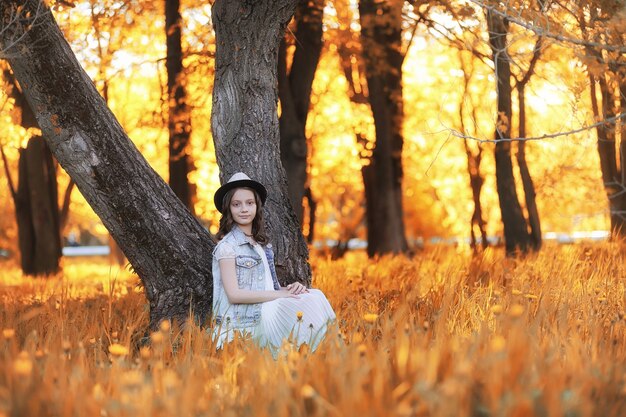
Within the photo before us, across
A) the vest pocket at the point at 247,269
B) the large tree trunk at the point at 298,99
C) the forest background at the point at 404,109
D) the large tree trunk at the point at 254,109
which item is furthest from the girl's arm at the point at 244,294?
the large tree trunk at the point at 298,99

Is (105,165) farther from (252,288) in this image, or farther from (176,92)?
(176,92)

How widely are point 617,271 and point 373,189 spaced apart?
23.2ft

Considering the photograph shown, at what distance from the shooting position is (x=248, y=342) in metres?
4.52

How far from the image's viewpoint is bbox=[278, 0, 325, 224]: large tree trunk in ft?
36.7

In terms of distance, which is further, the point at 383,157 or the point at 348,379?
the point at 383,157

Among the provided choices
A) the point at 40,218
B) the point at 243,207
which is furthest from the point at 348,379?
the point at 40,218

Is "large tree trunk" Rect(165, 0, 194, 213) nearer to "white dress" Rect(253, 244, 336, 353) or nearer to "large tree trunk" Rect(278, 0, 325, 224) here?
"large tree trunk" Rect(278, 0, 325, 224)

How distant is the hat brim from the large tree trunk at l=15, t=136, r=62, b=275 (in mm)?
8995

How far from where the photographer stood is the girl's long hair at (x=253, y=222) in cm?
599

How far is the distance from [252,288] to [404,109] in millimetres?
11572

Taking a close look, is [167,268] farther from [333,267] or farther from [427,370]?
[333,267]

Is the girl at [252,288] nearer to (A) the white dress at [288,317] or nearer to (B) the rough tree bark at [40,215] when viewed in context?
(A) the white dress at [288,317]

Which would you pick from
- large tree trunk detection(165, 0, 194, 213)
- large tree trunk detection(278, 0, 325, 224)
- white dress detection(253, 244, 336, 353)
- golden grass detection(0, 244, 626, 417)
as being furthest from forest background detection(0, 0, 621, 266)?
golden grass detection(0, 244, 626, 417)

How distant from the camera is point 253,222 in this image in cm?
609
